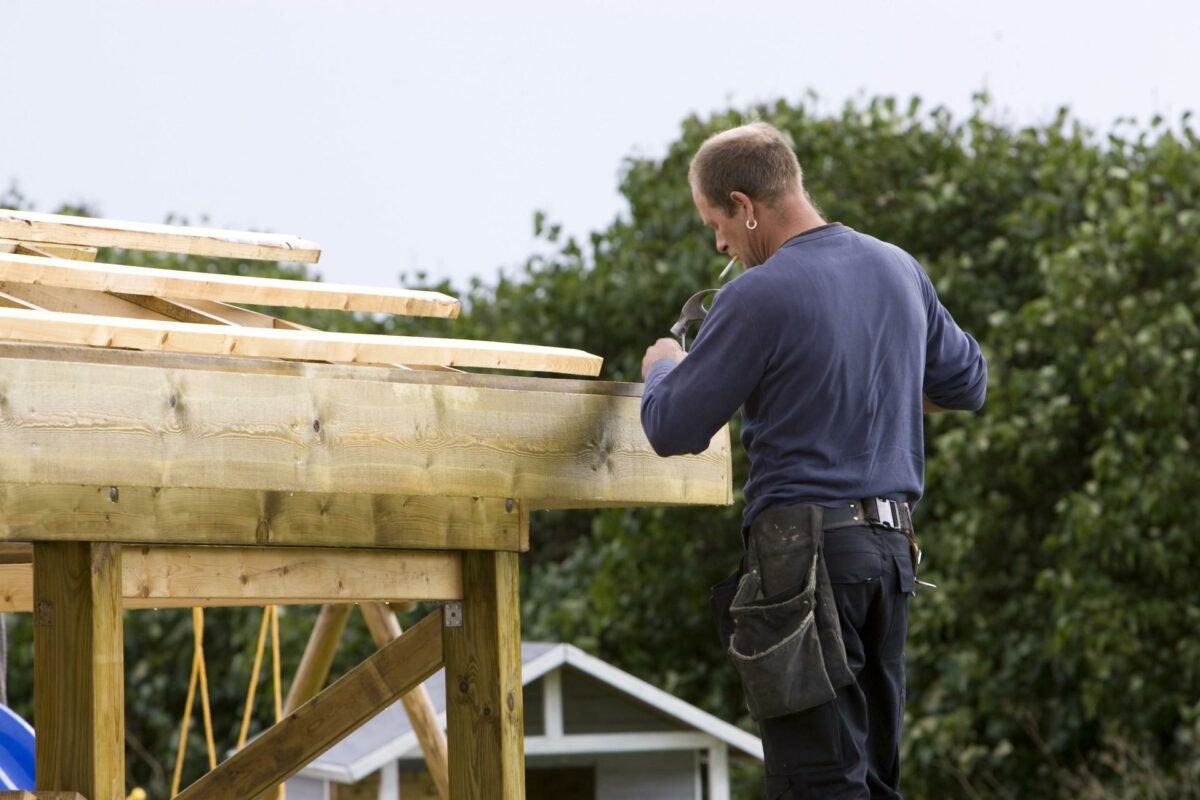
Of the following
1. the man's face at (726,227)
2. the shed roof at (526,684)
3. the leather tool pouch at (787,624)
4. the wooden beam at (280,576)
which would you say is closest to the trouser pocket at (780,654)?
the leather tool pouch at (787,624)

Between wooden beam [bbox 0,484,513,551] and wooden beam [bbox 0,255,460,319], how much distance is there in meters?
0.46

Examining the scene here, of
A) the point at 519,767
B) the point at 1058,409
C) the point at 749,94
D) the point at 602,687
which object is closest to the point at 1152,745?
the point at 1058,409

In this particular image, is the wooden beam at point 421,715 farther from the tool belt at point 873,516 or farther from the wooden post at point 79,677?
the tool belt at point 873,516

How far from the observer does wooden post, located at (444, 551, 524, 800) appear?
12.7ft

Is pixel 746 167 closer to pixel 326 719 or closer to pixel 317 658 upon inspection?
pixel 326 719

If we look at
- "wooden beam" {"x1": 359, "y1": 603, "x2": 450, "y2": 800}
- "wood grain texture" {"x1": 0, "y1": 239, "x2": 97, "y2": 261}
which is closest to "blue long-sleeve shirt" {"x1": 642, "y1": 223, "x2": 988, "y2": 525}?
"wood grain texture" {"x1": 0, "y1": 239, "x2": 97, "y2": 261}

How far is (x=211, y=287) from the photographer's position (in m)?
3.91

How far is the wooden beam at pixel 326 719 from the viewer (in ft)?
13.5

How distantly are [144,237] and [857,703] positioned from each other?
2.26 meters

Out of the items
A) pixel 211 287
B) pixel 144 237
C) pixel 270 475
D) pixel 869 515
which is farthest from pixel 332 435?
pixel 144 237

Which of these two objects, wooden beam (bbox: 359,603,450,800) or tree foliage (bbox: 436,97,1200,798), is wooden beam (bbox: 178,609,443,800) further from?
tree foliage (bbox: 436,97,1200,798)

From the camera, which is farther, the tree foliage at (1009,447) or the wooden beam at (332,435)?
the tree foliage at (1009,447)

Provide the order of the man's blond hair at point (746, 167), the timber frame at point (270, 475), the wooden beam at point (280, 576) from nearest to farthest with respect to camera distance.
A: 1. the timber frame at point (270, 475)
2. the man's blond hair at point (746, 167)
3. the wooden beam at point (280, 576)

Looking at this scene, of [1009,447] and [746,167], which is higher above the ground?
[1009,447]
